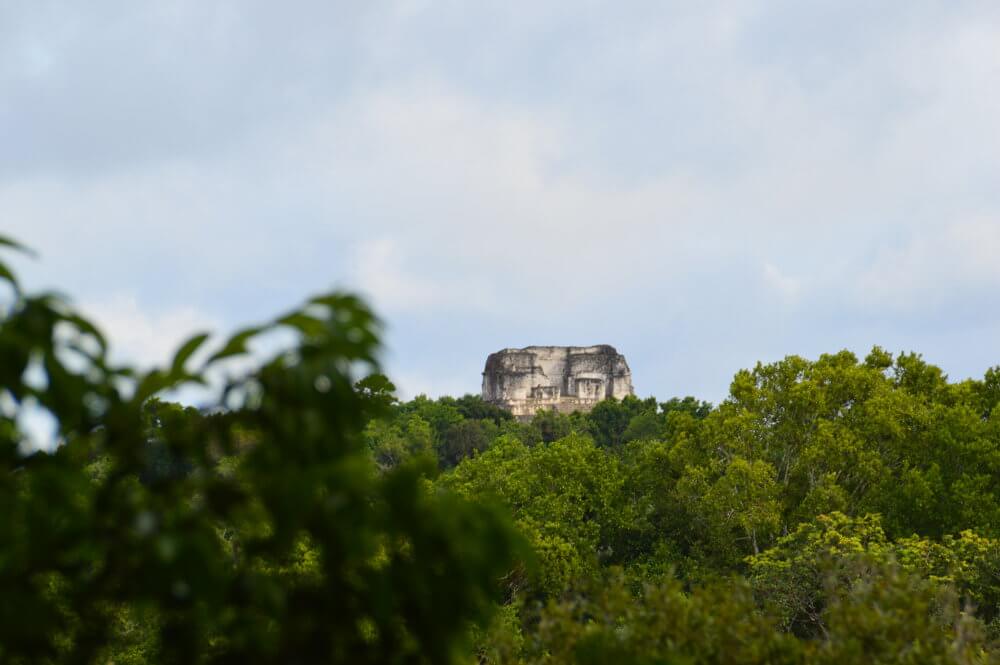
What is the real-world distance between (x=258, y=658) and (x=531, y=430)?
69.7 m

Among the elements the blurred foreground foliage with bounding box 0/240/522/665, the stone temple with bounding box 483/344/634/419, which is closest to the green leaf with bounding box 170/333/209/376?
the blurred foreground foliage with bounding box 0/240/522/665

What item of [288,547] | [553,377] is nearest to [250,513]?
[288,547]

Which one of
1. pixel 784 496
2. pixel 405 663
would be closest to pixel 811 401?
pixel 784 496

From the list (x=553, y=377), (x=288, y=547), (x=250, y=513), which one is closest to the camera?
(x=288, y=547)

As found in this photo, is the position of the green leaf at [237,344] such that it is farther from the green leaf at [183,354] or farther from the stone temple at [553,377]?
the stone temple at [553,377]

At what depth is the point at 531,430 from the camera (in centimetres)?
7281

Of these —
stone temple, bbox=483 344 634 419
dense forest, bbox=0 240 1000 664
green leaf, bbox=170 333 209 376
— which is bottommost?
dense forest, bbox=0 240 1000 664

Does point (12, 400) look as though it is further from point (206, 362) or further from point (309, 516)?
point (309, 516)

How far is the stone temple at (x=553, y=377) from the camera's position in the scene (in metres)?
103

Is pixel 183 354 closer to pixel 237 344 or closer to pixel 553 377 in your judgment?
pixel 237 344

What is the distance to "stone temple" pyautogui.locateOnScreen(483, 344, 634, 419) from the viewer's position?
103 m

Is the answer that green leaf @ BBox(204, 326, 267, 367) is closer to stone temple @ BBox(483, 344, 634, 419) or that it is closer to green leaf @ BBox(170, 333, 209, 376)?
green leaf @ BBox(170, 333, 209, 376)

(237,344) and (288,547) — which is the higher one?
(237,344)

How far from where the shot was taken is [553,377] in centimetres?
10538
